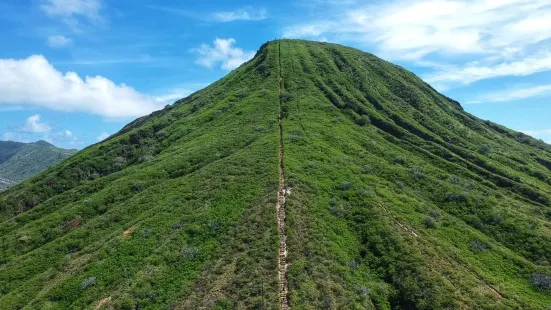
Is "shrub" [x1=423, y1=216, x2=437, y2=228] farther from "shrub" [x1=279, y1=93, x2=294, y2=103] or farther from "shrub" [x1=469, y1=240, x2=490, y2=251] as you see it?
"shrub" [x1=279, y1=93, x2=294, y2=103]

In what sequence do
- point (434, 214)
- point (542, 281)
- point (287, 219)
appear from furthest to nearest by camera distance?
point (434, 214) < point (287, 219) < point (542, 281)

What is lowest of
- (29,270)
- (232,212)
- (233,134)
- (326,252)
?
(29,270)

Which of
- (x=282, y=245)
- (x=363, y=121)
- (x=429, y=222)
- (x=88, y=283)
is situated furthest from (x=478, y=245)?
(x=363, y=121)

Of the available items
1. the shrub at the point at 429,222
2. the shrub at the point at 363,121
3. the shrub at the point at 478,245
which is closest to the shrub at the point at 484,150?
the shrub at the point at 363,121

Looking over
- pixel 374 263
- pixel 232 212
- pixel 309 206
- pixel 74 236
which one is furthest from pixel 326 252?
pixel 74 236

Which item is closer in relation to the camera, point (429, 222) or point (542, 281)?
point (542, 281)

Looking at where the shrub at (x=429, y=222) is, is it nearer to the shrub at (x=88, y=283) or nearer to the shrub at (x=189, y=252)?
the shrub at (x=189, y=252)

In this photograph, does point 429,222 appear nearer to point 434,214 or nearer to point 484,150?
point 434,214

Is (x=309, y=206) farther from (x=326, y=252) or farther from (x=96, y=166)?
(x=96, y=166)
